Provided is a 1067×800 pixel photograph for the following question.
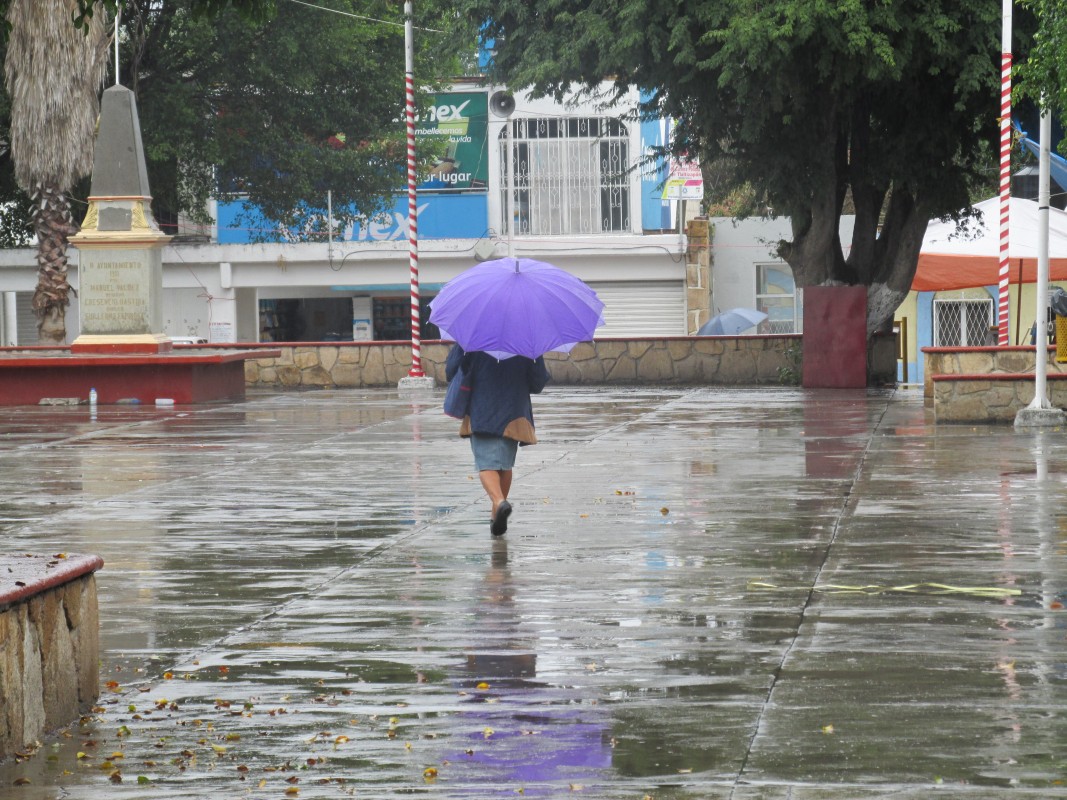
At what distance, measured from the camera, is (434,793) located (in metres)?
5.23

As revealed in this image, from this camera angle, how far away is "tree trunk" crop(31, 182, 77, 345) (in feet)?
101

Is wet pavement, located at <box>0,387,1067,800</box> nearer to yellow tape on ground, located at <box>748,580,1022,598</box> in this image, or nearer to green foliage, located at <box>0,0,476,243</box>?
yellow tape on ground, located at <box>748,580,1022,598</box>

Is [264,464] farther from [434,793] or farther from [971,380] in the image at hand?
[434,793]

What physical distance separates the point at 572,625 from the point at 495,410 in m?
3.37

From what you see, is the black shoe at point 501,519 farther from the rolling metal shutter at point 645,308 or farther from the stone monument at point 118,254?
the rolling metal shutter at point 645,308

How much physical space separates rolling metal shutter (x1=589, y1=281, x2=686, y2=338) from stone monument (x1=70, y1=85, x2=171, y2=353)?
2065 centimetres

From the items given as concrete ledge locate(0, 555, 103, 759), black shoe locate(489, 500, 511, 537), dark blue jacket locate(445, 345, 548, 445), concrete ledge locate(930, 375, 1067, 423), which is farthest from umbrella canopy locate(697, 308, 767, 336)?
concrete ledge locate(0, 555, 103, 759)

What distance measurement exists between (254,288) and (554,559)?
3805 cm

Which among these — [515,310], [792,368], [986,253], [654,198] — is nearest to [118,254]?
[792,368]

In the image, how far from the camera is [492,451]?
11.1 meters

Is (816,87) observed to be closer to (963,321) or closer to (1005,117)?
(1005,117)

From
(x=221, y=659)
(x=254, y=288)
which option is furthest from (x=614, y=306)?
(x=221, y=659)

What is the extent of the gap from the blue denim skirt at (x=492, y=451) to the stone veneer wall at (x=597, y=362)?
1911 cm

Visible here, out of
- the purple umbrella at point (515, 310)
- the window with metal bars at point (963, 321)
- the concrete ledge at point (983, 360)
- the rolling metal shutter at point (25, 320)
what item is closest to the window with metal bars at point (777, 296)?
the window with metal bars at point (963, 321)
